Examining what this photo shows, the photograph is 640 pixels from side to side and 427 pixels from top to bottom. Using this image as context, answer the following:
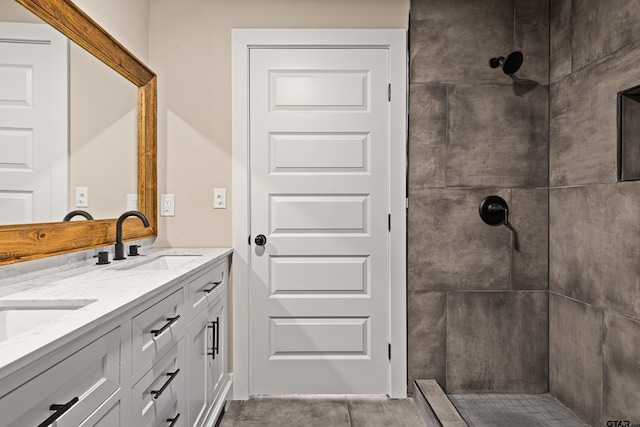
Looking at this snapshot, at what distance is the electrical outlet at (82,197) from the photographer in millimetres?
1811

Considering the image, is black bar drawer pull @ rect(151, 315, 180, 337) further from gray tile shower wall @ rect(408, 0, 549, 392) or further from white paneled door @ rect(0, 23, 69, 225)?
gray tile shower wall @ rect(408, 0, 549, 392)

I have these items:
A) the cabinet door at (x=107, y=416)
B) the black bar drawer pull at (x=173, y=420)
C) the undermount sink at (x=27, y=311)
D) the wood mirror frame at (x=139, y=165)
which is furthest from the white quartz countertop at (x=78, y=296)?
the black bar drawer pull at (x=173, y=420)

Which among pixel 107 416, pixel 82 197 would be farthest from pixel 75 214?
pixel 107 416

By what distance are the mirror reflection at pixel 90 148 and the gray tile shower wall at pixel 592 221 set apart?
2.42 m

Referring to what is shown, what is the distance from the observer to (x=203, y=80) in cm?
255

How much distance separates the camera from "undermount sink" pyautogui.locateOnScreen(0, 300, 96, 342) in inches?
44.6

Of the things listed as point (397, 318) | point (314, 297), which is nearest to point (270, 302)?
point (314, 297)

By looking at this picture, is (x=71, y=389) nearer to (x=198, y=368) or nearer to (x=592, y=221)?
(x=198, y=368)

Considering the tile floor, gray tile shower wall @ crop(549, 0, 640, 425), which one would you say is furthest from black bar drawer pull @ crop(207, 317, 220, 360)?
gray tile shower wall @ crop(549, 0, 640, 425)

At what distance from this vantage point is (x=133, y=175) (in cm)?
234

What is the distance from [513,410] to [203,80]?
2614 millimetres

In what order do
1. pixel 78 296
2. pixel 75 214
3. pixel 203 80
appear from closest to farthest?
1. pixel 78 296
2. pixel 75 214
3. pixel 203 80

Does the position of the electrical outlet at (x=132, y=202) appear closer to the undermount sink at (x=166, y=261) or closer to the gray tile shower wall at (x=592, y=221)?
the undermount sink at (x=166, y=261)

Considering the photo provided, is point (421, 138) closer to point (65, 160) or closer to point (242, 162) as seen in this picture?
point (242, 162)
